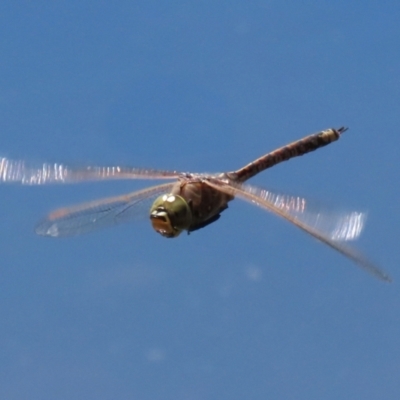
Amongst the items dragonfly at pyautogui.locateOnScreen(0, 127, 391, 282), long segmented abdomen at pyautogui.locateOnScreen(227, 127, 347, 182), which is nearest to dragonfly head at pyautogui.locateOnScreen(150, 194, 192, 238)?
dragonfly at pyautogui.locateOnScreen(0, 127, 391, 282)

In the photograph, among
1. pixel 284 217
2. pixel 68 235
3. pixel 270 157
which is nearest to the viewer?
pixel 284 217

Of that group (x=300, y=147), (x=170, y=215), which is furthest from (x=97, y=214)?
(x=300, y=147)

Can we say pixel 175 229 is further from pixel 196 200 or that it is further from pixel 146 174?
pixel 146 174

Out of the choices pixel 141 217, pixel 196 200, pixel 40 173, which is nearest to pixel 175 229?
pixel 196 200

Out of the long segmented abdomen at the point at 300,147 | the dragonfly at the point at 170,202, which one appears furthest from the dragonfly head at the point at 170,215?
the long segmented abdomen at the point at 300,147

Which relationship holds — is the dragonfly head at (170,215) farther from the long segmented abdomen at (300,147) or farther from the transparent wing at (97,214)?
the long segmented abdomen at (300,147)

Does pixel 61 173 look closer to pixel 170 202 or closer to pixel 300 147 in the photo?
pixel 170 202
